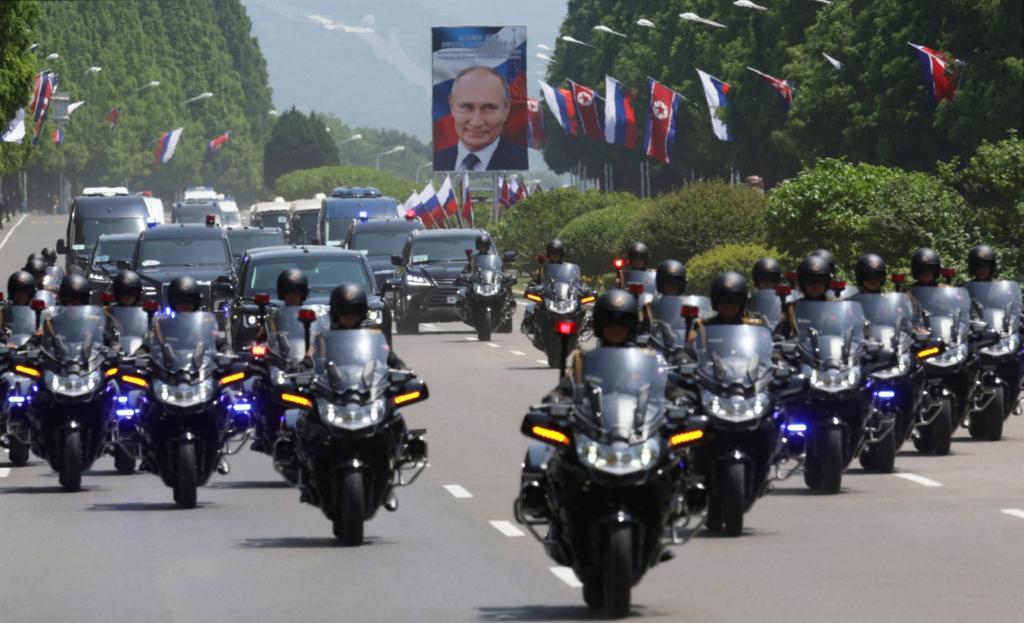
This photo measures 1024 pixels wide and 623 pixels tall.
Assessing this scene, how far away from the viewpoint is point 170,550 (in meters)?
14.9

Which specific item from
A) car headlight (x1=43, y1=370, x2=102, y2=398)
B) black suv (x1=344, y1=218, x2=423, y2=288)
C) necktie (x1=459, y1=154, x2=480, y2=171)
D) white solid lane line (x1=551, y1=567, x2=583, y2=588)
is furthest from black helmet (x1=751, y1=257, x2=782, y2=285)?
necktie (x1=459, y1=154, x2=480, y2=171)

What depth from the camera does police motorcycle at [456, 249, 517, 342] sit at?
39.7m

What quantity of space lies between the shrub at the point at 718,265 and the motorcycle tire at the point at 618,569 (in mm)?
37628

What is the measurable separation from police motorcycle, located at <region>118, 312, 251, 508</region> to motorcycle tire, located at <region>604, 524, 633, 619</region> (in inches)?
232

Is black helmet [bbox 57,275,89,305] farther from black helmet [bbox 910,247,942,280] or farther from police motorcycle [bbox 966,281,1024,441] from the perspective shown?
police motorcycle [bbox 966,281,1024,441]

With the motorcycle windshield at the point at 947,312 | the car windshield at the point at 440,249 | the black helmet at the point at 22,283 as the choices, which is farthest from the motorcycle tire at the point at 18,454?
the car windshield at the point at 440,249

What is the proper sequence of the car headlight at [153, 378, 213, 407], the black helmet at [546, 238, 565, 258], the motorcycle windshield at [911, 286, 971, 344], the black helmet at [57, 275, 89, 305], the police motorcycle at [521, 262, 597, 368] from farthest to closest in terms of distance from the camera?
the police motorcycle at [521, 262, 597, 368], the black helmet at [546, 238, 565, 258], the motorcycle windshield at [911, 286, 971, 344], the black helmet at [57, 275, 89, 305], the car headlight at [153, 378, 213, 407]

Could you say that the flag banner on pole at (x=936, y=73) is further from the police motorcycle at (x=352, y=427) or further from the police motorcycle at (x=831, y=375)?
the police motorcycle at (x=352, y=427)

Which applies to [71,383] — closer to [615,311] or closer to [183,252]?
[615,311]

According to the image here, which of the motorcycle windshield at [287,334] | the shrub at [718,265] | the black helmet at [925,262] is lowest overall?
the shrub at [718,265]

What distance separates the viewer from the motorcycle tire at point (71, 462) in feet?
59.6

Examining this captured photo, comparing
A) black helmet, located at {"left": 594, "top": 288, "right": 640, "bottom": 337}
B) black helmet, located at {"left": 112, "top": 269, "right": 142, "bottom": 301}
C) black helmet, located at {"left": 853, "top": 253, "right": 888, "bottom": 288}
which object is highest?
black helmet, located at {"left": 594, "top": 288, "right": 640, "bottom": 337}

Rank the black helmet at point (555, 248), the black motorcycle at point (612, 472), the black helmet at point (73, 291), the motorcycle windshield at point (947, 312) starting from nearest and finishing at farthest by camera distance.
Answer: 1. the black motorcycle at point (612, 472)
2. the black helmet at point (73, 291)
3. the motorcycle windshield at point (947, 312)
4. the black helmet at point (555, 248)

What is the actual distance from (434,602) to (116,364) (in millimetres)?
6263
